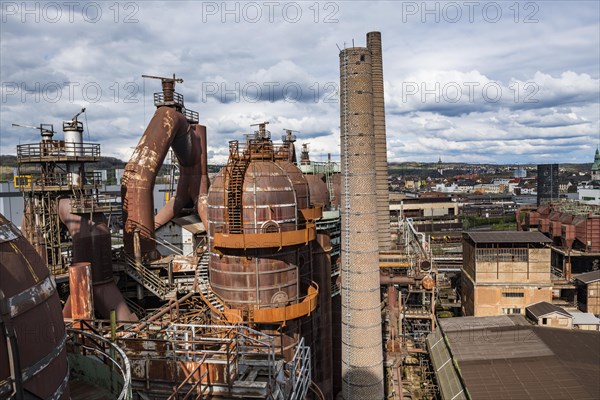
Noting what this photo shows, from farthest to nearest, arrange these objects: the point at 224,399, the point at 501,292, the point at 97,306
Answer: the point at 501,292 < the point at 97,306 < the point at 224,399

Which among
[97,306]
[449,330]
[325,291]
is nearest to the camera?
[97,306]

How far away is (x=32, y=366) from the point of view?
577 cm

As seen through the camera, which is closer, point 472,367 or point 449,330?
point 472,367

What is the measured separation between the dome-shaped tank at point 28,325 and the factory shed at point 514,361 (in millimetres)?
20281

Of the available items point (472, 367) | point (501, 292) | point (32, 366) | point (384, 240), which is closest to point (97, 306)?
point (32, 366)

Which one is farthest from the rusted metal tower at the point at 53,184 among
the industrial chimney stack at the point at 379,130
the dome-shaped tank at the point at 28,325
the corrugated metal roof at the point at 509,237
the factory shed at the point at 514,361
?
the corrugated metal roof at the point at 509,237

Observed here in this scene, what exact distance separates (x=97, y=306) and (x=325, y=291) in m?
12.7

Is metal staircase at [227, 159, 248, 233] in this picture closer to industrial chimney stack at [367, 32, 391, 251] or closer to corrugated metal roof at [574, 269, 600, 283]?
industrial chimney stack at [367, 32, 391, 251]

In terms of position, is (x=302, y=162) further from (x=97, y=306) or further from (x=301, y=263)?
(x=97, y=306)

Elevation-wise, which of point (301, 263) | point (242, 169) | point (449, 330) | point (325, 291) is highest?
point (242, 169)

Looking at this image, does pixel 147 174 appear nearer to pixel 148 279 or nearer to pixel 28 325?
pixel 148 279

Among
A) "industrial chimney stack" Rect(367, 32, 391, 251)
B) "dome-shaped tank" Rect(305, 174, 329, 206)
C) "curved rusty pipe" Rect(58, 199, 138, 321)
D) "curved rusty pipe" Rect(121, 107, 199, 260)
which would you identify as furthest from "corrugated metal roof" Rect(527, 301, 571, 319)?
"curved rusty pipe" Rect(58, 199, 138, 321)

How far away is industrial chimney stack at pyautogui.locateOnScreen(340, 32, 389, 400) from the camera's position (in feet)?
76.1

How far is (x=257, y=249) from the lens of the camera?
57.3ft
